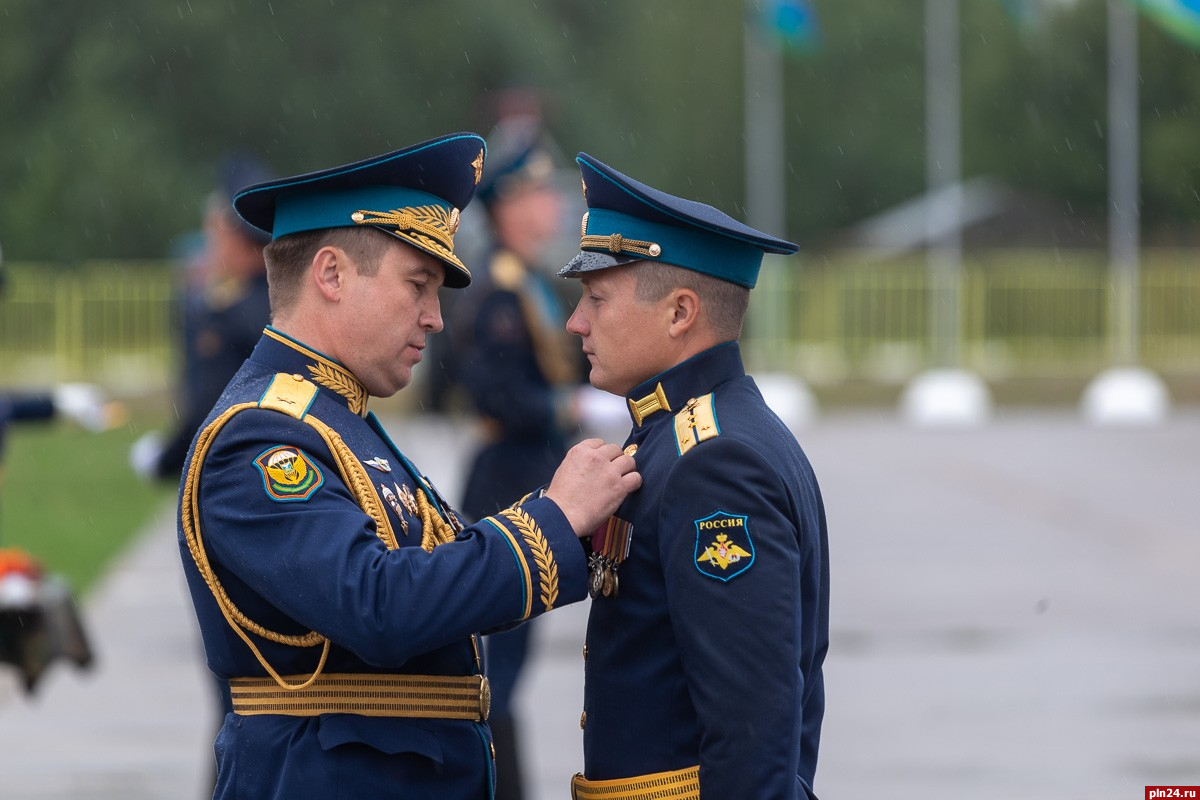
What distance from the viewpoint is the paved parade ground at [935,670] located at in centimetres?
652

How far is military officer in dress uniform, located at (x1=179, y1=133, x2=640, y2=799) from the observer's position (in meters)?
2.74

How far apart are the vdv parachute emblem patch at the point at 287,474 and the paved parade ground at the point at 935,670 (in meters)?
3.63

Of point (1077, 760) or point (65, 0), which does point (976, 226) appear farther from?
point (1077, 760)

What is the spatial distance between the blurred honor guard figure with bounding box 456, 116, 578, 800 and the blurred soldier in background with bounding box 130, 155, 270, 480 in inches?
27.3

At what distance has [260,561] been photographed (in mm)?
2758

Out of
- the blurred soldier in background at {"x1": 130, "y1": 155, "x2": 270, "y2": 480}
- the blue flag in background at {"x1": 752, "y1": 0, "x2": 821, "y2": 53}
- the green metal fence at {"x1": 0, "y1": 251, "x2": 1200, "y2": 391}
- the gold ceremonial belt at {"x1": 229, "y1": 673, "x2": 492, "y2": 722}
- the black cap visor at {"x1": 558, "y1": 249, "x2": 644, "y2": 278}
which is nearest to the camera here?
the gold ceremonial belt at {"x1": 229, "y1": 673, "x2": 492, "y2": 722}

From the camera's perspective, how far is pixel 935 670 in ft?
26.8

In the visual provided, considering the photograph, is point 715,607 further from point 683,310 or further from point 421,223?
point 421,223

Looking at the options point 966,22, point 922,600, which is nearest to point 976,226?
point 966,22

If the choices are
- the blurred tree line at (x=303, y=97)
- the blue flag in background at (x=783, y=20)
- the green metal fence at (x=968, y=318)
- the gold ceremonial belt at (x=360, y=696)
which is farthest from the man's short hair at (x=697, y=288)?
the blurred tree line at (x=303, y=97)

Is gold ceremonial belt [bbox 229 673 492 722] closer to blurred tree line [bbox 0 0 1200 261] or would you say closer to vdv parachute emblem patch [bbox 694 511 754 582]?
vdv parachute emblem patch [bbox 694 511 754 582]

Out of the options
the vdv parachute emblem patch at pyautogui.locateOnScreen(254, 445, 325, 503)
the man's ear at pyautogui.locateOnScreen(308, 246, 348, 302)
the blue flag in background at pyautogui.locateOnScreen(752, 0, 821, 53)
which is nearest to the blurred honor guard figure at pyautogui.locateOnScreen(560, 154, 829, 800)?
the man's ear at pyautogui.locateOnScreen(308, 246, 348, 302)

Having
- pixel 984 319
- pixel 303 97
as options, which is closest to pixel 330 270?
pixel 984 319

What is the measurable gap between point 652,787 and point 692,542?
0.42 meters
